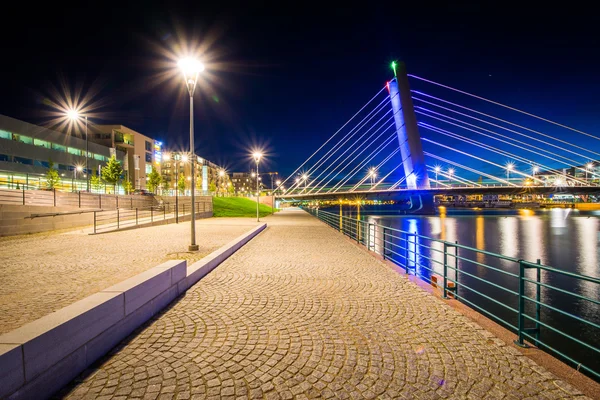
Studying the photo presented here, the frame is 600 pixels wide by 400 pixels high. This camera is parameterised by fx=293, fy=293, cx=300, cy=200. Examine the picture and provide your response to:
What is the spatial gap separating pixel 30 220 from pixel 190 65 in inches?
475

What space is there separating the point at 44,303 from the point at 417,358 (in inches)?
222

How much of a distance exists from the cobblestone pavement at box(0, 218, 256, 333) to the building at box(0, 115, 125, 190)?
2699 centimetres

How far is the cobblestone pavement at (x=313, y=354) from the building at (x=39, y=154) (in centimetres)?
3595

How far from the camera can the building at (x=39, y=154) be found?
1483 inches

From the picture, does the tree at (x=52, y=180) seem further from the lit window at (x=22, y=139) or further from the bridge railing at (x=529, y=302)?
the bridge railing at (x=529, y=302)

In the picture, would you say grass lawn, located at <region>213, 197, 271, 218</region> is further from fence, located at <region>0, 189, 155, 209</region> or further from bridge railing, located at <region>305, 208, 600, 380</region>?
bridge railing, located at <region>305, 208, 600, 380</region>

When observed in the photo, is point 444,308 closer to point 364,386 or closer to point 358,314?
point 358,314

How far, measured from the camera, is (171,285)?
509 centimetres

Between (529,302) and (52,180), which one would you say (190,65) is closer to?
(529,302)

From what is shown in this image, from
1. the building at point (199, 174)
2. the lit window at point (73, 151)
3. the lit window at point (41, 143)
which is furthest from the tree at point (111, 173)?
the building at point (199, 174)

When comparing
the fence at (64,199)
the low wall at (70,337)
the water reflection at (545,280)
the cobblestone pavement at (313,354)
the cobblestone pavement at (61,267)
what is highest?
the fence at (64,199)

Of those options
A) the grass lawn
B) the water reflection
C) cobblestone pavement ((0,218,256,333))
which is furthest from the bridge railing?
the grass lawn

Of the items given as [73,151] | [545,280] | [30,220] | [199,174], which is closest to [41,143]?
[73,151]

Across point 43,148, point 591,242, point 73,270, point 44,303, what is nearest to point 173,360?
point 44,303
